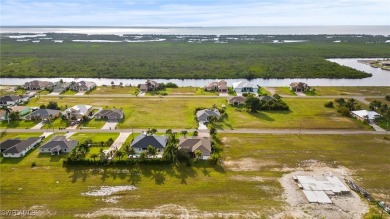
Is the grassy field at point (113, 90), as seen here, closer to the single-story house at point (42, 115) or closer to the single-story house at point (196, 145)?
the single-story house at point (42, 115)

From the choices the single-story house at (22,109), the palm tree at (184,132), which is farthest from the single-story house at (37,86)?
the palm tree at (184,132)

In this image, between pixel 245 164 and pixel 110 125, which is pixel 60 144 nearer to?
Answer: pixel 110 125

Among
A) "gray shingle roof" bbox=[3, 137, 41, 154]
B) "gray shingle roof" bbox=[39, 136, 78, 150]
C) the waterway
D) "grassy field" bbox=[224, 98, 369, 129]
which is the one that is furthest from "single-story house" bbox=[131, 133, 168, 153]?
the waterway

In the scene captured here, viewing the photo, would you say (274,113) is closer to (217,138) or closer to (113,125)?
(217,138)

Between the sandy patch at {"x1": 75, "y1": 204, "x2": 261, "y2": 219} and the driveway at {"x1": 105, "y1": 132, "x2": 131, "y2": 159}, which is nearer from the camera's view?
the sandy patch at {"x1": 75, "y1": 204, "x2": 261, "y2": 219}

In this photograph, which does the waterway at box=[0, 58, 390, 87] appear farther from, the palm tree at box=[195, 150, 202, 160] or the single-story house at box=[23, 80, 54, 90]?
the palm tree at box=[195, 150, 202, 160]

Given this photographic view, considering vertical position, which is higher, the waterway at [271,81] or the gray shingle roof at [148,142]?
the waterway at [271,81]
